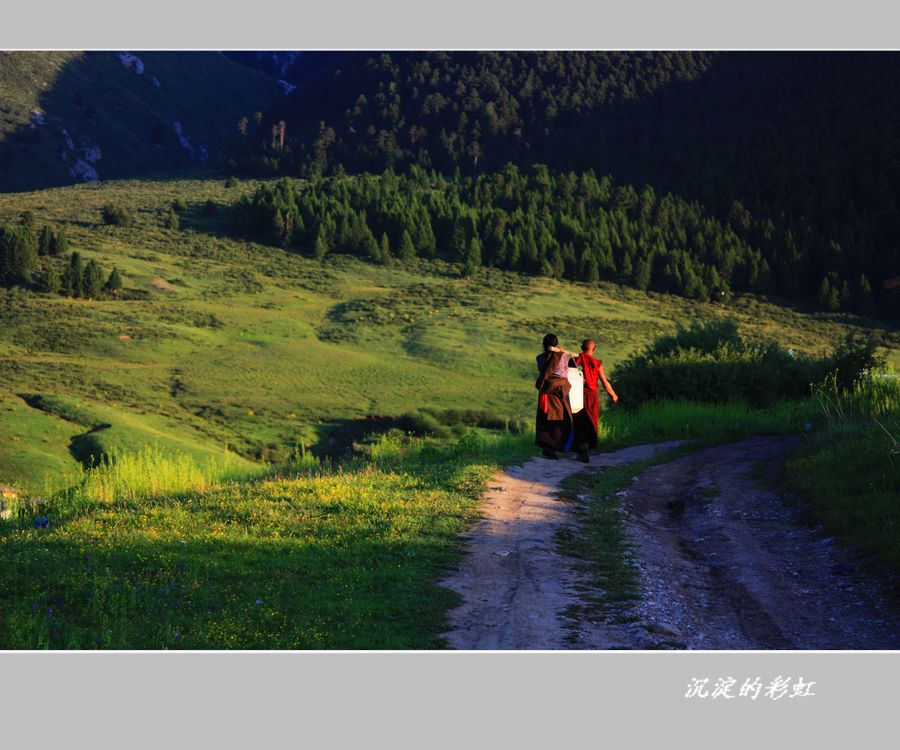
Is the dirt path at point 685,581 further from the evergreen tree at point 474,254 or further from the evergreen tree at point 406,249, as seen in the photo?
Result: the evergreen tree at point 406,249

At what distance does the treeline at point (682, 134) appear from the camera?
145250mm

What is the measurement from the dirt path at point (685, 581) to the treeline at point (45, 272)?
8390 centimetres

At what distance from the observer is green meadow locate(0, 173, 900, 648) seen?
10094 mm

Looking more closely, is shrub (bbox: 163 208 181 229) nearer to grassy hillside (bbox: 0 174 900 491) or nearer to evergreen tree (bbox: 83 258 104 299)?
grassy hillside (bbox: 0 174 900 491)

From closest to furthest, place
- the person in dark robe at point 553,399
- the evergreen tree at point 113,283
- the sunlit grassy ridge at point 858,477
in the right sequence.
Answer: the sunlit grassy ridge at point 858,477
the person in dark robe at point 553,399
the evergreen tree at point 113,283

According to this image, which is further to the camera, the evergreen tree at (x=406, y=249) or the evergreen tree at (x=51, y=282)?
the evergreen tree at (x=406, y=249)

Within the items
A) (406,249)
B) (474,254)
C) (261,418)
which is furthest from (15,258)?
(474,254)

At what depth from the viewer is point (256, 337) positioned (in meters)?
90.2

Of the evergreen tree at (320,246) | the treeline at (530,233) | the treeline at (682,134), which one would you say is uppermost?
the treeline at (682,134)

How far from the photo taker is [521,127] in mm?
182875

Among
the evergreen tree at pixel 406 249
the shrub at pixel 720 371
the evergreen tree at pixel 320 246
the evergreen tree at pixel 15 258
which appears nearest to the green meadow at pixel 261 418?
the shrub at pixel 720 371

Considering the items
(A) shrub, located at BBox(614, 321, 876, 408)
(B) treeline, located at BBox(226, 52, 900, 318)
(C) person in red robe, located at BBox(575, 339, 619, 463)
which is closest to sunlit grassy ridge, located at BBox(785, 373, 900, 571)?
(C) person in red robe, located at BBox(575, 339, 619, 463)

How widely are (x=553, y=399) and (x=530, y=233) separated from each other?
396ft

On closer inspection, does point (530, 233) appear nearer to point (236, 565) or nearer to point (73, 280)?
point (73, 280)
